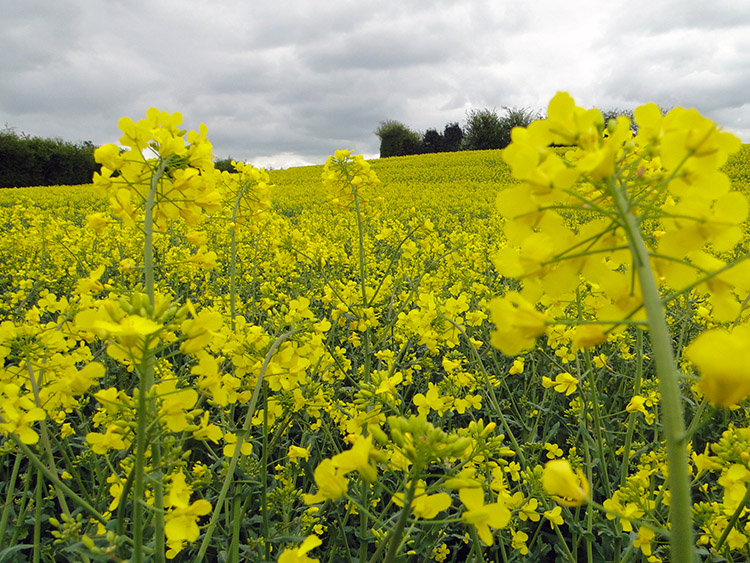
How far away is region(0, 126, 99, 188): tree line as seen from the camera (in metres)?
34.8

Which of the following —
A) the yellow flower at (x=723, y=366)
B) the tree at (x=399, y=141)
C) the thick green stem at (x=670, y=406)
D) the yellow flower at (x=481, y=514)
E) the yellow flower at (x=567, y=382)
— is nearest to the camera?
the yellow flower at (x=723, y=366)

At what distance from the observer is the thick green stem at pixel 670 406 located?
2.51 ft

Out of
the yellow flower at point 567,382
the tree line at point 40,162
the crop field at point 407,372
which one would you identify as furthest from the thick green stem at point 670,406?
the tree line at point 40,162

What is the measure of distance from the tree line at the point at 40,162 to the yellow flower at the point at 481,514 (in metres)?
40.9

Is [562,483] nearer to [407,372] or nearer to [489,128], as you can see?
[407,372]

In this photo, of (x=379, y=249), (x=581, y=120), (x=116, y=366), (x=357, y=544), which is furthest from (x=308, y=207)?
(x=581, y=120)

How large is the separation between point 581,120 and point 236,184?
2648 mm

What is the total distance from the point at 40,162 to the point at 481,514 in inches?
1771

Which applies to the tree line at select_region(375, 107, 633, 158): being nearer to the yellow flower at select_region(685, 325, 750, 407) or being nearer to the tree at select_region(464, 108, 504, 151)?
the tree at select_region(464, 108, 504, 151)

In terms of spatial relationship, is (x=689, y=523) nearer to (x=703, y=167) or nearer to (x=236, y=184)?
(x=703, y=167)

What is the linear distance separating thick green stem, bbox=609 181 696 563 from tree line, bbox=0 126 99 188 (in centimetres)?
4106

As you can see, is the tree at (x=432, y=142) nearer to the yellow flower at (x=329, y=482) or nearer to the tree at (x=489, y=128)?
the tree at (x=489, y=128)

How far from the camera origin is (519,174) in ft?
2.83

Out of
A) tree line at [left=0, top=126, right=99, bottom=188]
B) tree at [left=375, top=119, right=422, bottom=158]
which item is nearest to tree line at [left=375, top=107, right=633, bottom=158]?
tree at [left=375, top=119, right=422, bottom=158]
